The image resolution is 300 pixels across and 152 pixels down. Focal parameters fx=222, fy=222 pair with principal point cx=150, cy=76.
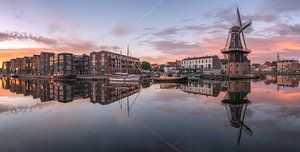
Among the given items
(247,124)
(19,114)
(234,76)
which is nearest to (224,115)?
(247,124)

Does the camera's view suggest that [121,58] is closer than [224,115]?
No

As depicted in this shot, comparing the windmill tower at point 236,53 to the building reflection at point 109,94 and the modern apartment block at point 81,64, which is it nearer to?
the building reflection at point 109,94

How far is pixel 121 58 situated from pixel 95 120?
124 m

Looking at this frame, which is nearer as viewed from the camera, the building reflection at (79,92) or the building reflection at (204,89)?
the building reflection at (79,92)

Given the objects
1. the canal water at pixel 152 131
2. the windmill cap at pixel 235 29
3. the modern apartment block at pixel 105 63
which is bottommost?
the canal water at pixel 152 131

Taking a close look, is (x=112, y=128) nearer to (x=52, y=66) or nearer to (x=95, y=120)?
(x=95, y=120)

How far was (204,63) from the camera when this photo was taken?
482 ft

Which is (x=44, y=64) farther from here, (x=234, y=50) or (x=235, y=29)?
(x=234, y=50)

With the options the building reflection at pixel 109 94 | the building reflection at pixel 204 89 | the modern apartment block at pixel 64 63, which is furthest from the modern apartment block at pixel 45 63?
the building reflection at pixel 204 89

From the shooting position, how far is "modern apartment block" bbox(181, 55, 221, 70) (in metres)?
142

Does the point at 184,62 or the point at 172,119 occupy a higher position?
the point at 184,62

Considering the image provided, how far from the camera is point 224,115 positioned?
22969 mm

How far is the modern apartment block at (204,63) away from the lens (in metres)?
142

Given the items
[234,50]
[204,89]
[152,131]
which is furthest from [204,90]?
[234,50]
